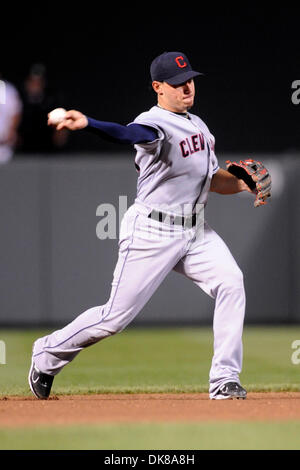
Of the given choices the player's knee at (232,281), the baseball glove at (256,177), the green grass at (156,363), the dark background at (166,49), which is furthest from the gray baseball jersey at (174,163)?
the dark background at (166,49)

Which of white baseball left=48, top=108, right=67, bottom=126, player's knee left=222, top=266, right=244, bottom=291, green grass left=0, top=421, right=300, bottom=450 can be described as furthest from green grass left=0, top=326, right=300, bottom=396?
white baseball left=48, top=108, right=67, bottom=126

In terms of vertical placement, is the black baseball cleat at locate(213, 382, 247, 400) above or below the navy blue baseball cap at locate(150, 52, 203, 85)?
below

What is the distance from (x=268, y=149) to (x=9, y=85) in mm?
3168

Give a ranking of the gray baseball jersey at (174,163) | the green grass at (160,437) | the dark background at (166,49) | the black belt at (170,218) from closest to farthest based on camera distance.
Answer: the green grass at (160,437) < the gray baseball jersey at (174,163) < the black belt at (170,218) < the dark background at (166,49)

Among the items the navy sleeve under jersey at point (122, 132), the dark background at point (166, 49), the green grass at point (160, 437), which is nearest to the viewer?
the green grass at point (160, 437)

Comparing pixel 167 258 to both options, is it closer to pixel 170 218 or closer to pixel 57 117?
pixel 170 218

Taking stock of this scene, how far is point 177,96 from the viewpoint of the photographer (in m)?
5.81

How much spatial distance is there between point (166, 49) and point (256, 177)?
744cm

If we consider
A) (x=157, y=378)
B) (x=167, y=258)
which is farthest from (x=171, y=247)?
(x=157, y=378)

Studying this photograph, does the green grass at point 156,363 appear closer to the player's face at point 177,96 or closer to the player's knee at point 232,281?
the player's knee at point 232,281

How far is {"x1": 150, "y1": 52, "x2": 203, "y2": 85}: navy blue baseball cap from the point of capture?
5754 millimetres

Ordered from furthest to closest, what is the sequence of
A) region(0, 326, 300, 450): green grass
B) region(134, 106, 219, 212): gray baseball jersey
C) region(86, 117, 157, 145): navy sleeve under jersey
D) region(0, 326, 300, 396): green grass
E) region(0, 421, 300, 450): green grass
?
region(0, 326, 300, 396): green grass → region(134, 106, 219, 212): gray baseball jersey → region(86, 117, 157, 145): navy sleeve under jersey → region(0, 326, 300, 450): green grass → region(0, 421, 300, 450): green grass

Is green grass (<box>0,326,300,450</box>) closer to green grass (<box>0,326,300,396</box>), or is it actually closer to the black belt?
green grass (<box>0,326,300,396</box>)

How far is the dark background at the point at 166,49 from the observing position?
13109 mm
